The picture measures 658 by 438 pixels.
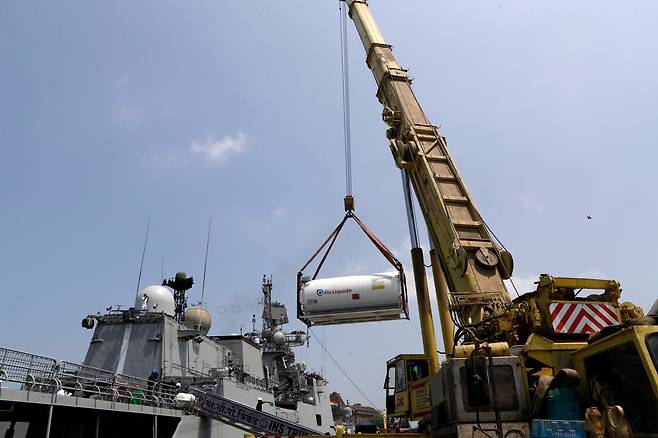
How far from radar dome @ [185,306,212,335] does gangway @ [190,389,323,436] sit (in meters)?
7.36

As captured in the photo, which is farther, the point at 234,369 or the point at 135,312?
the point at 234,369

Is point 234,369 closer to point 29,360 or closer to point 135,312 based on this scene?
point 135,312

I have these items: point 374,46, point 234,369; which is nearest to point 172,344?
point 234,369

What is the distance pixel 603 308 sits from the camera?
6090 mm

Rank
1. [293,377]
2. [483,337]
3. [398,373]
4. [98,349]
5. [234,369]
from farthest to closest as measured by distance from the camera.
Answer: [293,377], [234,369], [98,349], [398,373], [483,337]

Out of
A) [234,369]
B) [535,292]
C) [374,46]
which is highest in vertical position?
[374,46]

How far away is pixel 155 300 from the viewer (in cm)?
2023

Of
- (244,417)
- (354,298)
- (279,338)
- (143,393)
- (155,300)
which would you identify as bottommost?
(244,417)

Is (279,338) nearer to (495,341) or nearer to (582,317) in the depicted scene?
(495,341)

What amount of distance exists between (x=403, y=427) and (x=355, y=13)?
1224 centimetres

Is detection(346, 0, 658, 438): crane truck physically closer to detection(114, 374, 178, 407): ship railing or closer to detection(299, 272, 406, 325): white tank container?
detection(299, 272, 406, 325): white tank container

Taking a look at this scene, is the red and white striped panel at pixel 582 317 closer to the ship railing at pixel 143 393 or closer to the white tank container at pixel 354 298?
the white tank container at pixel 354 298

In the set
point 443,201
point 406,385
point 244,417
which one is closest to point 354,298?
point 406,385

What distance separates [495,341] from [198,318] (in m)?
18.0
